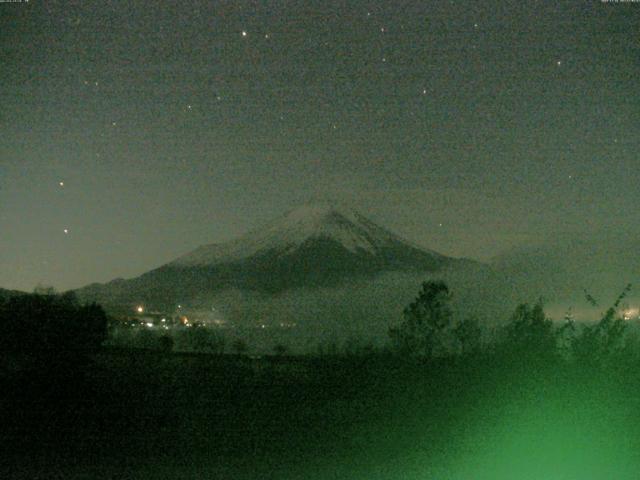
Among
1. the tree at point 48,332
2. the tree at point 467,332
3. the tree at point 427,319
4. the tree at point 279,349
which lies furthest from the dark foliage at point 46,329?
the tree at point 279,349

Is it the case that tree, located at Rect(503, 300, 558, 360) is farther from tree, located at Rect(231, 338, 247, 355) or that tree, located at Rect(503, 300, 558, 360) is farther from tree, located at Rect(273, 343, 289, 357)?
tree, located at Rect(231, 338, 247, 355)

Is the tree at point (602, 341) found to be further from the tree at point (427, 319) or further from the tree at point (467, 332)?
the tree at point (427, 319)

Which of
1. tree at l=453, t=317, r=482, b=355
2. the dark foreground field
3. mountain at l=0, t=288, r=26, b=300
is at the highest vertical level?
mountain at l=0, t=288, r=26, b=300

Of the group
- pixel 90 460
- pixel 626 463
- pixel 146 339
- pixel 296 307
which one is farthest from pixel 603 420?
pixel 296 307

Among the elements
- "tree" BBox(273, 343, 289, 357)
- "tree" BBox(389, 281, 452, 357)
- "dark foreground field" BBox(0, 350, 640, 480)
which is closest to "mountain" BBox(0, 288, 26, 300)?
"dark foreground field" BBox(0, 350, 640, 480)

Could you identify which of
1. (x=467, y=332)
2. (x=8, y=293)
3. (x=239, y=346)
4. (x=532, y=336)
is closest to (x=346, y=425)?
(x=532, y=336)
